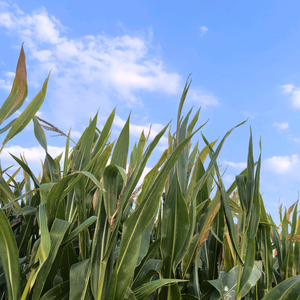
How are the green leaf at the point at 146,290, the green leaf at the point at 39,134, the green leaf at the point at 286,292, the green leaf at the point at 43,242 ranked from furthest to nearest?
the green leaf at the point at 39,134, the green leaf at the point at 286,292, the green leaf at the point at 146,290, the green leaf at the point at 43,242

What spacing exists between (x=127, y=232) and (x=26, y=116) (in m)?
0.41

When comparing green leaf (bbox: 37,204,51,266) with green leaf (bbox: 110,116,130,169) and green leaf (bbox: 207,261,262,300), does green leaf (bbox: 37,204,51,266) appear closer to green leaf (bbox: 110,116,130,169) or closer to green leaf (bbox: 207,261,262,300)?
green leaf (bbox: 110,116,130,169)

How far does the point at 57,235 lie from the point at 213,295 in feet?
1.44

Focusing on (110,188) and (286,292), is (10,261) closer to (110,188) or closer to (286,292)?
(110,188)

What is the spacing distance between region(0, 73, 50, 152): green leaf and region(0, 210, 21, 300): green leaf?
250 mm

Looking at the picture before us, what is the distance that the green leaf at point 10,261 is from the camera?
49 cm

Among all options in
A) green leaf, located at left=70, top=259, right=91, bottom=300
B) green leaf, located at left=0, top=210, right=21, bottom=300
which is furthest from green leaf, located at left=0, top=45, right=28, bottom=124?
A: green leaf, located at left=70, top=259, right=91, bottom=300

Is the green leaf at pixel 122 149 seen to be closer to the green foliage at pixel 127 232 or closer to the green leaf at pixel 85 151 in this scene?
the green foliage at pixel 127 232

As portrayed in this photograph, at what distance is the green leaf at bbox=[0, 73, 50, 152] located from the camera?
0.66 m

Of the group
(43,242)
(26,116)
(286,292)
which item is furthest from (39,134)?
(286,292)

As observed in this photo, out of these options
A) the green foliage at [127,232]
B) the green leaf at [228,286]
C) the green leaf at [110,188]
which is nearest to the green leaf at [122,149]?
the green foliage at [127,232]

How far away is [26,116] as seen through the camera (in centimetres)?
66

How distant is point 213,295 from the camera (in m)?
0.67

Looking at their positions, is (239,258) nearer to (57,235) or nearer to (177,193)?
(177,193)
